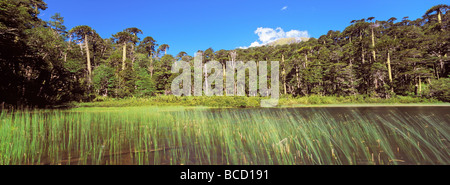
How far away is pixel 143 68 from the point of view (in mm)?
29531

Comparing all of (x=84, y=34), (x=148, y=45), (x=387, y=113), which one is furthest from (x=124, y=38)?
(x=387, y=113)

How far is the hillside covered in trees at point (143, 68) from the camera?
47.0 ft

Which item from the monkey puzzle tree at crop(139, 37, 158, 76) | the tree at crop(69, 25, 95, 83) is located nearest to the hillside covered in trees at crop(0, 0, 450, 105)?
the tree at crop(69, 25, 95, 83)

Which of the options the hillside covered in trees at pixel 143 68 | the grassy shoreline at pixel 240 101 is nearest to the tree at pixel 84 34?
the hillside covered in trees at pixel 143 68

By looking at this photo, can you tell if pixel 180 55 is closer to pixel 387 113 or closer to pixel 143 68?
pixel 143 68

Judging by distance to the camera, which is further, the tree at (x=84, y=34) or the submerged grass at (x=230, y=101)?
the tree at (x=84, y=34)

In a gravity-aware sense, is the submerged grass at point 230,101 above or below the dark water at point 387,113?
above

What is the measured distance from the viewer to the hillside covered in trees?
47.0 ft

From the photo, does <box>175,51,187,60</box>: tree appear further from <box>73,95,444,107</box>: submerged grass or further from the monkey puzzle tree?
<box>73,95,444,107</box>: submerged grass

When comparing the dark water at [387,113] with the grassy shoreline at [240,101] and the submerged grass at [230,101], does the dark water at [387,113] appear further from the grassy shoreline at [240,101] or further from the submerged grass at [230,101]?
the submerged grass at [230,101]

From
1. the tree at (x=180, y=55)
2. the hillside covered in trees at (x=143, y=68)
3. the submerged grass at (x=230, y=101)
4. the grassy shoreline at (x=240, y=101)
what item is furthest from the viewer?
the tree at (x=180, y=55)

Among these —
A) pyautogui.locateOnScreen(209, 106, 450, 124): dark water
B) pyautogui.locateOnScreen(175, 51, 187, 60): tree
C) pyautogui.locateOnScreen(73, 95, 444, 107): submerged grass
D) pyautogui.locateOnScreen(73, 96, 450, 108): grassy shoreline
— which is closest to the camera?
pyautogui.locateOnScreen(209, 106, 450, 124): dark water
